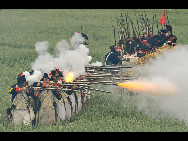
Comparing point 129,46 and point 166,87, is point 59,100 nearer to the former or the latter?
point 166,87

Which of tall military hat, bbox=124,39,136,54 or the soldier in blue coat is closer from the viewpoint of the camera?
the soldier in blue coat

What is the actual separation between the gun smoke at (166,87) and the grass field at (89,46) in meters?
0.85

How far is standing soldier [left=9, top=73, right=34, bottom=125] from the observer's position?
15812 millimetres

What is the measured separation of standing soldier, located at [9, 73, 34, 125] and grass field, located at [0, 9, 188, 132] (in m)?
0.44

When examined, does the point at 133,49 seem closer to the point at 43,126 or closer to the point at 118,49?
the point at 118,49

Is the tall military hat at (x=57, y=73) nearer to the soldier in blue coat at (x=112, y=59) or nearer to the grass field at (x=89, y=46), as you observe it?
the grass field at (x=89, y=46)

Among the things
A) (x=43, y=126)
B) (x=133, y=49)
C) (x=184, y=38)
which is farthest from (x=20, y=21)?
(x=43, y=126)

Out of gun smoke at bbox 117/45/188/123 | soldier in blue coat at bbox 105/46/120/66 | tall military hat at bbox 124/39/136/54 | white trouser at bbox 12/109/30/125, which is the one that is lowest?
white trouser at bbox 12/109/30/125

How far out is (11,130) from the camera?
50.2 ft

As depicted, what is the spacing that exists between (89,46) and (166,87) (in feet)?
79.7

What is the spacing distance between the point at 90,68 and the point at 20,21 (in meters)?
37.8

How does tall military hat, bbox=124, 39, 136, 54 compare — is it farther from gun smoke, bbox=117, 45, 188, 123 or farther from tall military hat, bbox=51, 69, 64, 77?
tall military hat, bbox=51, 69, 64, 77

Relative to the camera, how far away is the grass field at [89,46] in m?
16.0

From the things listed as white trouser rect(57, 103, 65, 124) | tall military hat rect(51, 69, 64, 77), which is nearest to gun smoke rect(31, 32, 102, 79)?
tall military hat rect(51, 69, 64, 77)
